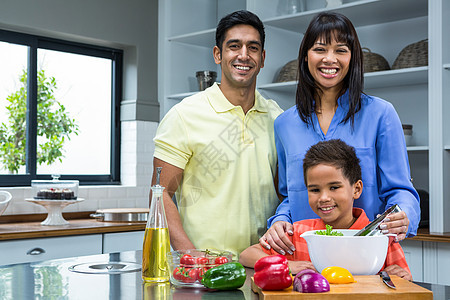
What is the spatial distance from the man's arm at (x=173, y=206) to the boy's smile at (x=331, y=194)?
19.6 inches

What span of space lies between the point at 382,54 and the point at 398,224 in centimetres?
240

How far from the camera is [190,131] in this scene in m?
2.09

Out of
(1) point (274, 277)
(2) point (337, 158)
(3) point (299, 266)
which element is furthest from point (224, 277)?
(2) point (337, 158)

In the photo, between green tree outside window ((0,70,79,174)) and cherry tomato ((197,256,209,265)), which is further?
green tree outside window ((0,70,79,174))

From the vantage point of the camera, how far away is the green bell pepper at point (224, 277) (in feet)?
4.48

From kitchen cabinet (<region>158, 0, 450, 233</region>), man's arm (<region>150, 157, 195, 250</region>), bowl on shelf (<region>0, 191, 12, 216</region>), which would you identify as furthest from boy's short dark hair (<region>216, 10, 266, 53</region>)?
bowl on shelf (<region>0, 191, 12, 216</region>)

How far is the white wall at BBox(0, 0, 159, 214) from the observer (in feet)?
14.5

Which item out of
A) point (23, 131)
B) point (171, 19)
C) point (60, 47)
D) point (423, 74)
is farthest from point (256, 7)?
point (23, 131)

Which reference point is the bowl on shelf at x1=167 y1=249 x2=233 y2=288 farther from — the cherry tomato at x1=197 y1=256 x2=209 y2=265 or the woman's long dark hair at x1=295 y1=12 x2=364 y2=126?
the woman's long dark hair at x1=295 y1=12 x2=364 y2=126

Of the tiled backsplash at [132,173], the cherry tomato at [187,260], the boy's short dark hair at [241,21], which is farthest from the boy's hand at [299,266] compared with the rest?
the tiled backsplash at [132,173]

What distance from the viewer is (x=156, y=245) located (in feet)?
4.92

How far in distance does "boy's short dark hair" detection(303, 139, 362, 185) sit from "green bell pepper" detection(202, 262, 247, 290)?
48cm

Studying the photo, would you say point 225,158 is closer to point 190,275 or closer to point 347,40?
point 347,40

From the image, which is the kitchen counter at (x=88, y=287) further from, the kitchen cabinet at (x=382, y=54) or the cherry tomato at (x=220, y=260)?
the kitchen cabinet at (x=382, y=54)
